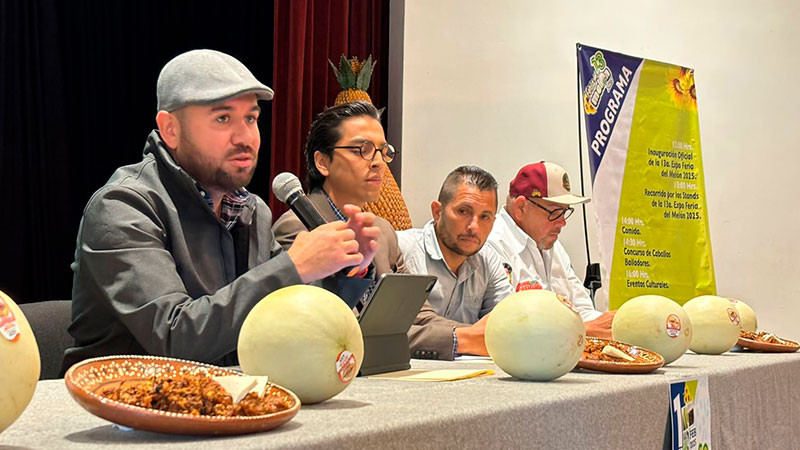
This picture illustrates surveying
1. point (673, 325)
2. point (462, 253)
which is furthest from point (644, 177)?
point (673, 325)

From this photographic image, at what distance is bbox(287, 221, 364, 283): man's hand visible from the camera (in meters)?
1.49

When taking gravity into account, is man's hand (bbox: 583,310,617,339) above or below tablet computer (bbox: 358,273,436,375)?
below

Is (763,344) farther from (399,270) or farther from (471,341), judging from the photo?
(399,270)

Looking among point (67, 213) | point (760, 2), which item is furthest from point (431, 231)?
point (760, 2)

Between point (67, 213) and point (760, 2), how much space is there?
135 inches

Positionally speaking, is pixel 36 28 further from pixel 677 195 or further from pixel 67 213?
pixel 677 195

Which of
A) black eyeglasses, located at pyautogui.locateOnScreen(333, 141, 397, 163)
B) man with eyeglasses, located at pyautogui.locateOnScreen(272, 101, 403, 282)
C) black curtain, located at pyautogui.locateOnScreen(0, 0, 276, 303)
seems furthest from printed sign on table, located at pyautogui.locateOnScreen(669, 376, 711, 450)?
black curtain, located at pyautogui.locateOnScreen(0, 0, 276, 303)

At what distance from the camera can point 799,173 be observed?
4273mm

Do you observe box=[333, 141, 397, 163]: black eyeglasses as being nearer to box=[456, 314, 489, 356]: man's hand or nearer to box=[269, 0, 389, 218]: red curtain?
box=[456, 314, 489, 356]: man's hand

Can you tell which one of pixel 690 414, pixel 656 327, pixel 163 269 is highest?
pixel 163 269

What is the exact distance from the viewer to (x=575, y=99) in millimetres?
4844

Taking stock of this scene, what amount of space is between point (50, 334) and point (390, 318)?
0.88 m


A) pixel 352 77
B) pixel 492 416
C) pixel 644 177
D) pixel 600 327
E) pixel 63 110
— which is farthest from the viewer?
pixel 352 77

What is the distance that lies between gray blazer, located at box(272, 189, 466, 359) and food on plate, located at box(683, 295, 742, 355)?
1.84ft
